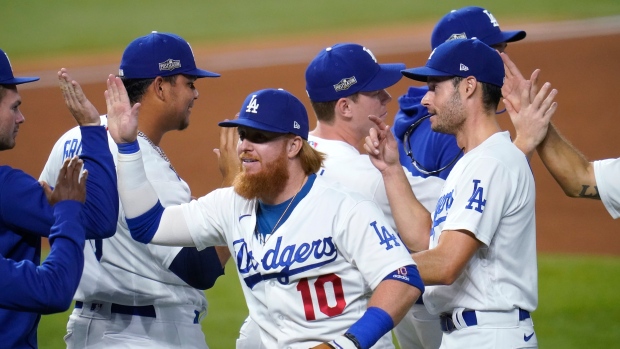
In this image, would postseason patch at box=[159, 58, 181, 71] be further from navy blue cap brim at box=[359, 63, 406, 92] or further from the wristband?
navy blue cap brim at box=[359, 63, 406, 92]

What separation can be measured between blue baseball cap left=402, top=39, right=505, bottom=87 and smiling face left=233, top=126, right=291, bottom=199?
0.83m

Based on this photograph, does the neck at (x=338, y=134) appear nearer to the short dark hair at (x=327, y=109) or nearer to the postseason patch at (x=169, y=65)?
the short dark hair at (x=327, y=109)

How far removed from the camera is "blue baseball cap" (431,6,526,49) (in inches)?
214

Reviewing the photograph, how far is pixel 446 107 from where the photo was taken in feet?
13.8

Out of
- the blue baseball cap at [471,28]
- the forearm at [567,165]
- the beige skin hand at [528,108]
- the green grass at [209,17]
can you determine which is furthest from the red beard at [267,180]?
the green grass at [209,17]

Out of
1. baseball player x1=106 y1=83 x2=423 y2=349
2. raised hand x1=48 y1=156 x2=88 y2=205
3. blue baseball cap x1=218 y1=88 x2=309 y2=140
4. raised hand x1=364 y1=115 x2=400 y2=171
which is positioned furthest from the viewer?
raised hand x1=364 y1=115 x2=400 y2=171

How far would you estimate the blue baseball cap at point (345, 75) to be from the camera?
4824 mm

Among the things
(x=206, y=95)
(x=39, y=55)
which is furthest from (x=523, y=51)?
(x=39, y=55)

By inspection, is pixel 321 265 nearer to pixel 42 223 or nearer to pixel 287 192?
pixel 287 192

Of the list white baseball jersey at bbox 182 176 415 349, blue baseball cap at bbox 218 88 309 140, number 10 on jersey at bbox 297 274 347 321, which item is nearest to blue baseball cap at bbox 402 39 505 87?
blue baseball cap at bbox 218 88 309 140

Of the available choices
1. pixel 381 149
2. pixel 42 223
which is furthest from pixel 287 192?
pixel 42 223

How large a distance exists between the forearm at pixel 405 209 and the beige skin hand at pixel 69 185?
152cm

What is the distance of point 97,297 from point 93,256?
205 millimetres

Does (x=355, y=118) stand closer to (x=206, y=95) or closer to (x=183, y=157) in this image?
(x=183, y=157)
